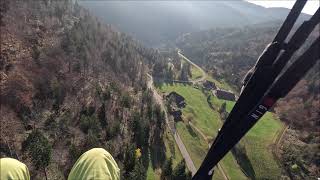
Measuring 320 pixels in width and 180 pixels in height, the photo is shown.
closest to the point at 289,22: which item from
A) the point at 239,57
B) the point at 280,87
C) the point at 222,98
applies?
the point at 280,87

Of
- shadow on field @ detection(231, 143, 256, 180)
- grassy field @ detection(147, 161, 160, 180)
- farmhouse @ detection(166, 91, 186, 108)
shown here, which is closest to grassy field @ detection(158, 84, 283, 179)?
shadow on field @ detection(231, 143, 256, 180)

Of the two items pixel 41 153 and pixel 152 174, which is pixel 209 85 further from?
pixel 41 153

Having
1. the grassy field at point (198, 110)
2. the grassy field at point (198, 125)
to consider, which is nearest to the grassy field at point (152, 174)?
the grassy field at point (198, 125)

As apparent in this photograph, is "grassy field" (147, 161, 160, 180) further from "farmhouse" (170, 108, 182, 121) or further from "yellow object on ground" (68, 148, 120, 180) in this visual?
"yellow object on ground" (68, 148, 120, 180)

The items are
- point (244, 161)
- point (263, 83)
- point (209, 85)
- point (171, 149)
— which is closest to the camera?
point (263, 83)

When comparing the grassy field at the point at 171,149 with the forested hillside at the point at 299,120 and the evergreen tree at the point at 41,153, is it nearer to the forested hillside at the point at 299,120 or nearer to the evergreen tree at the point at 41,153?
the forested hillside at the point at 299,120

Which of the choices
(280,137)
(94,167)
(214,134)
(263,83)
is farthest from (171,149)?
(263,83)
